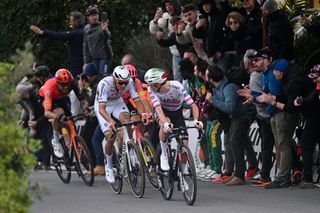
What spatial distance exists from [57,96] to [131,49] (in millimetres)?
12345

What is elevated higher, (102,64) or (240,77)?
(102,64)

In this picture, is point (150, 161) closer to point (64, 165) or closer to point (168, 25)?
point (64, 165)

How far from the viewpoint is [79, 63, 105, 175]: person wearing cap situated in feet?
65.4

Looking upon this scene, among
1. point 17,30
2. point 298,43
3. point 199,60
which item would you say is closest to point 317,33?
point 298,43

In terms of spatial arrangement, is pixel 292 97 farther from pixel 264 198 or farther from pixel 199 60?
pixel 199 60

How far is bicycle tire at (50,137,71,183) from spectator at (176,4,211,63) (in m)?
2.75

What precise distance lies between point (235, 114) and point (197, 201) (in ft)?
8.51

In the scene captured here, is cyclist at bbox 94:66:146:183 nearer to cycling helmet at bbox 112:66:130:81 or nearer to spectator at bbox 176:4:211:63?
cycling helmet at bbox 112:66:130:81

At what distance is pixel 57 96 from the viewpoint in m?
18.9

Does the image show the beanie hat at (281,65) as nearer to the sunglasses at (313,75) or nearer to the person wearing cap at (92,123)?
the sunglasses at (313,75)

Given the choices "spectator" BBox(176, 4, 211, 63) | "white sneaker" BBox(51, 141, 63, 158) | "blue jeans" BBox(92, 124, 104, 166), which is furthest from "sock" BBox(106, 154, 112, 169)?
"blue jeans" BBox(92, 124, 104, 166)

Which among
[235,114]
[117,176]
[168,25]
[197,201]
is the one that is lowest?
[197,201]

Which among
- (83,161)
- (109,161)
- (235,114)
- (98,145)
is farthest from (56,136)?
(235,114)

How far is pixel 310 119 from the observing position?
15.6 meters
